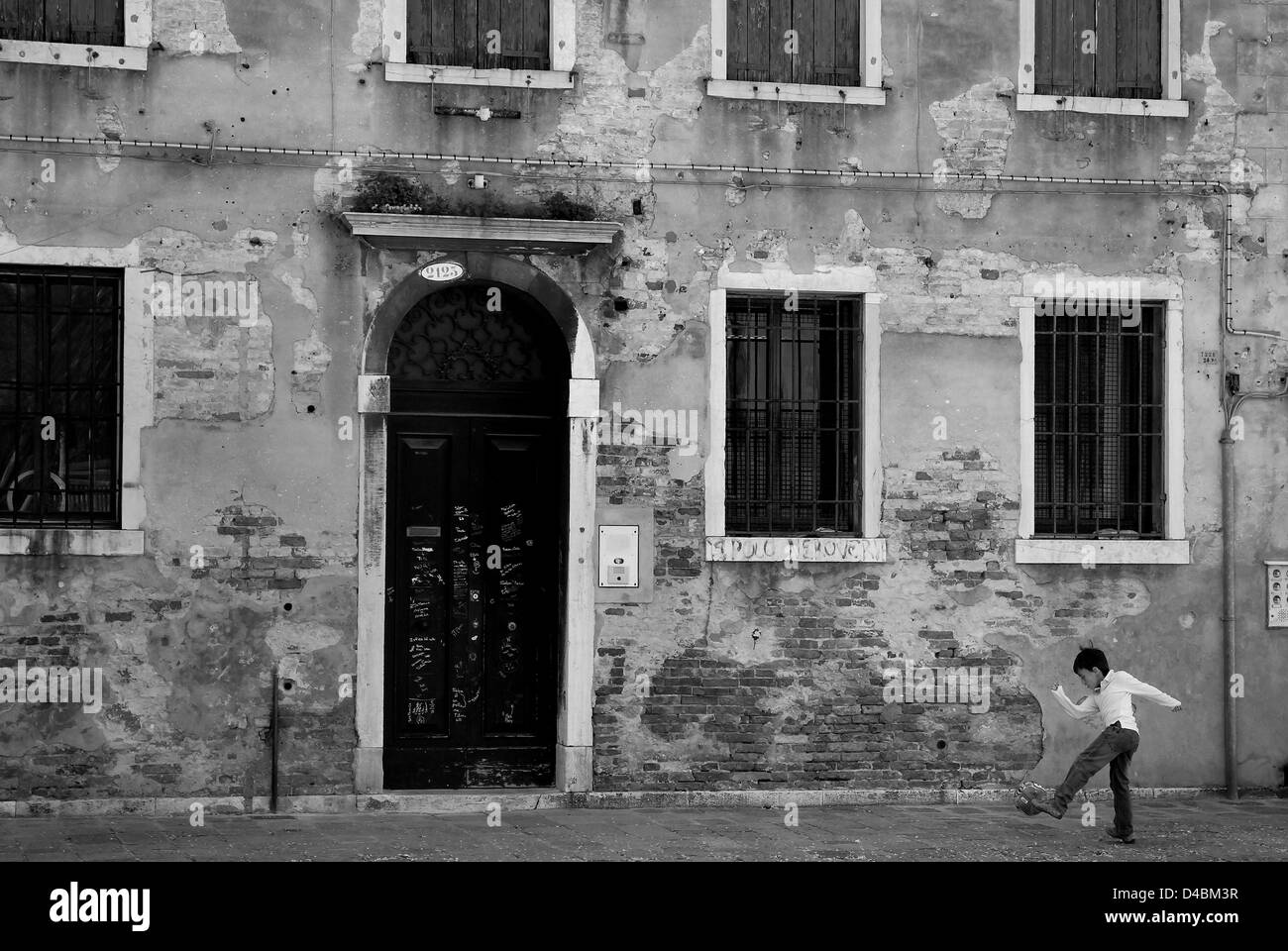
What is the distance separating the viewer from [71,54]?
12500 mm

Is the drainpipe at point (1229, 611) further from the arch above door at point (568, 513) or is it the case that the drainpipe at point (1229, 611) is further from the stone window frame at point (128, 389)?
the stone window frame at point (128, 389)

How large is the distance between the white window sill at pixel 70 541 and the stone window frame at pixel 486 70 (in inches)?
144

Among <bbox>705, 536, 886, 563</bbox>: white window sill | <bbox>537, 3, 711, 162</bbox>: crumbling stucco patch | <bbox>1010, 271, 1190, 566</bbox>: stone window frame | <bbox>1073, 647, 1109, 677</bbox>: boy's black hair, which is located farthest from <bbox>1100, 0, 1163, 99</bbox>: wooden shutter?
<bbox>1073, 647, 1109, 677</bbox>: boy's black hair

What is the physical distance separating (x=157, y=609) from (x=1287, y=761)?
8.34 m

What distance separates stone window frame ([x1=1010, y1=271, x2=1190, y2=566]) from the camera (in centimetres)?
1370

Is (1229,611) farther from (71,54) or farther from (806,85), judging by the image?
(71,54)

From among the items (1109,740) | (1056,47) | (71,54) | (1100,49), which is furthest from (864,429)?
(71,54)

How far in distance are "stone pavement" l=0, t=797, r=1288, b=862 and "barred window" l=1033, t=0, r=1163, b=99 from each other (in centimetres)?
537

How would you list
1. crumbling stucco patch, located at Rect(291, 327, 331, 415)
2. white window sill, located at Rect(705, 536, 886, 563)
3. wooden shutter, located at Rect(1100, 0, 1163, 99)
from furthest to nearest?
1. wooden shutter, located at Rect(1100, 0, 1163, 99)
2. white window sill, located at Rect(705, 536, 886, 563)
3. crumbling stucco patch, located at Rect(291, 327, 331, 415)

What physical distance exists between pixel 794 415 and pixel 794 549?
1.00 meters

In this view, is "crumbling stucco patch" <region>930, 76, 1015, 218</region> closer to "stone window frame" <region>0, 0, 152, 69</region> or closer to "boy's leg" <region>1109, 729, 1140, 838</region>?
"boy's leg" <region>1109, 729, 1140, 838</region>

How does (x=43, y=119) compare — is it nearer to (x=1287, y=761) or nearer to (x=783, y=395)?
(x=783, y=395)

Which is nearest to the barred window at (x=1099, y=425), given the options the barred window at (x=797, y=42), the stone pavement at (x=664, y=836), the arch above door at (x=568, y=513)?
the stone pavement at (x=664, y=836)

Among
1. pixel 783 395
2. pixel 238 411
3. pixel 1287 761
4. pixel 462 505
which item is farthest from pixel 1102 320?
pixel 238 411
